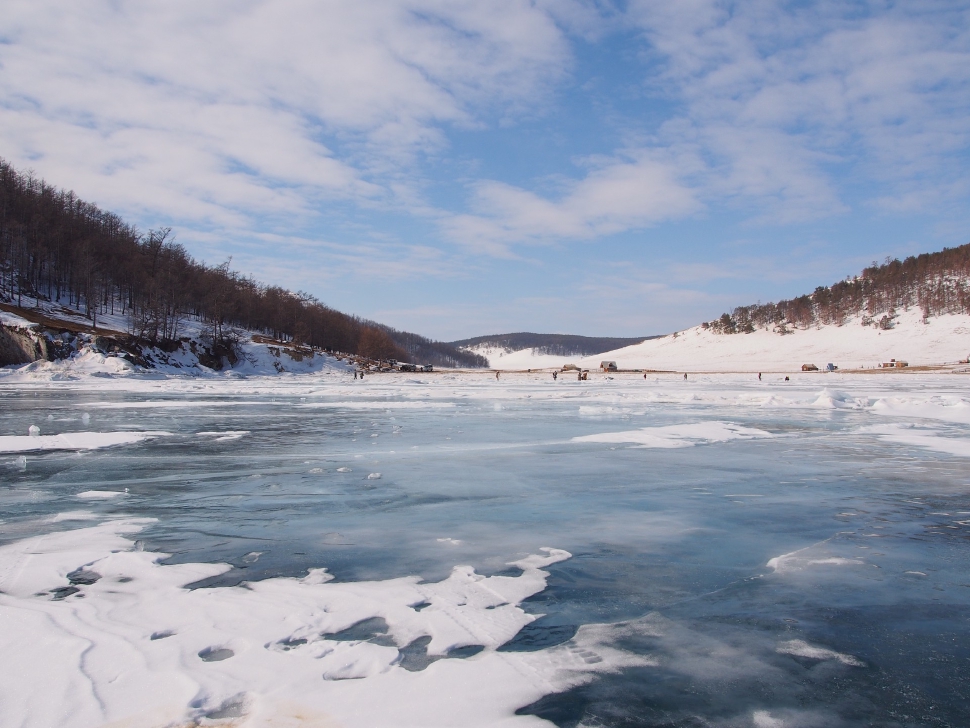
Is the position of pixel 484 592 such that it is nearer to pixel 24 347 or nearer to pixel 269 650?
pixel 269 650

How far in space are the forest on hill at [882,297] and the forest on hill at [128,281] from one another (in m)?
72.0

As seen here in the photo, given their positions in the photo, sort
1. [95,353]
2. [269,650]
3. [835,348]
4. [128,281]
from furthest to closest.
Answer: [835,348]
[128,281]
[95,353]
[269,650]

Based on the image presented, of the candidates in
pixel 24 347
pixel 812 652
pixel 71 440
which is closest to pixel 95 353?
pixel 24 347

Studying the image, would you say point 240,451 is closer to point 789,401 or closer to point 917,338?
point 789,401

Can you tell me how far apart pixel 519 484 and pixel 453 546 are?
8.49 feet

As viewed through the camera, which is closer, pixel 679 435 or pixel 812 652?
pixel 812 652

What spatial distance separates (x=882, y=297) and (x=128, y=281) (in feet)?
376

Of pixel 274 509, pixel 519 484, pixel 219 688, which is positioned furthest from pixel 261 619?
pixel 519 484

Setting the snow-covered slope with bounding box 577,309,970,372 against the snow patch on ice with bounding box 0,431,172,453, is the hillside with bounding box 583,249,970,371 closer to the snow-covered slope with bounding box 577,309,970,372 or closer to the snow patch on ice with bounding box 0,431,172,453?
the snow-covered slope with bounding box 577,309,970,372

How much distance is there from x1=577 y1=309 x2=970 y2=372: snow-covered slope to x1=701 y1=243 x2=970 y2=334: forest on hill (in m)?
→ 2.39

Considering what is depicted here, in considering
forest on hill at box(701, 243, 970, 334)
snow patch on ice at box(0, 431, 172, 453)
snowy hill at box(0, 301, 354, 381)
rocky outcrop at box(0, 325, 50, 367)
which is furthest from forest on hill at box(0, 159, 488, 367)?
forest on hill at box(701, 243, 970, 334)

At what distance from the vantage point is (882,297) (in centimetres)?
10081

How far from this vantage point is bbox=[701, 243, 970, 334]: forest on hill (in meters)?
93.1

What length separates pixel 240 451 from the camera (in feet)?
31.6
